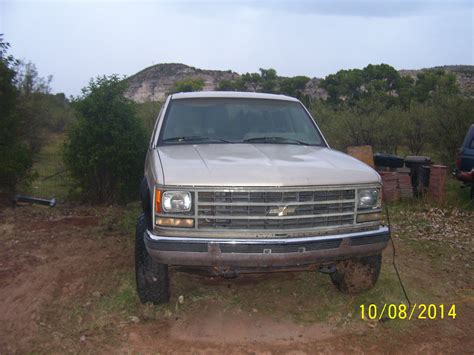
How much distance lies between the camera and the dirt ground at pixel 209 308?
3.53 m

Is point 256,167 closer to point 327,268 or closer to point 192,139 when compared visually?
point 327,268

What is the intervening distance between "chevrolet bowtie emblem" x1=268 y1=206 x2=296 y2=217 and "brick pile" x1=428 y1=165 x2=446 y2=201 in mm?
6265

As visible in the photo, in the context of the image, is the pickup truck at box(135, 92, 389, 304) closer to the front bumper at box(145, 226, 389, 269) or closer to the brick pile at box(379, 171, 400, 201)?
the front bumper at box(145, 226, 389, 269)

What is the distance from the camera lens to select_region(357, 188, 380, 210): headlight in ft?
12.0

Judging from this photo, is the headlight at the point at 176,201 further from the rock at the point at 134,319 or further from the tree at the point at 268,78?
the tree at the point at 268,78

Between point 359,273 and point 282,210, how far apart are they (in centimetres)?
135

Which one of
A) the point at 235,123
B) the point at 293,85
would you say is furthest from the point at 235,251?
the point at 293,85

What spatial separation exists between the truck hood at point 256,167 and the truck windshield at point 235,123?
1.17ft

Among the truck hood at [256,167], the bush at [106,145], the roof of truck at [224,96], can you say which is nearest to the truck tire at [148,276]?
the truck hood at [256,167]

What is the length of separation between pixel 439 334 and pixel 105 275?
3.21 metres

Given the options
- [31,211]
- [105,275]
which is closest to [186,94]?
[105,275]

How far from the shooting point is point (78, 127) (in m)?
8.17

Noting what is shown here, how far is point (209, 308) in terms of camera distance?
4156 millimetres

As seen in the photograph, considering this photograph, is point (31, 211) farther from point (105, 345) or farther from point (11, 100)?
point (105, 345)
